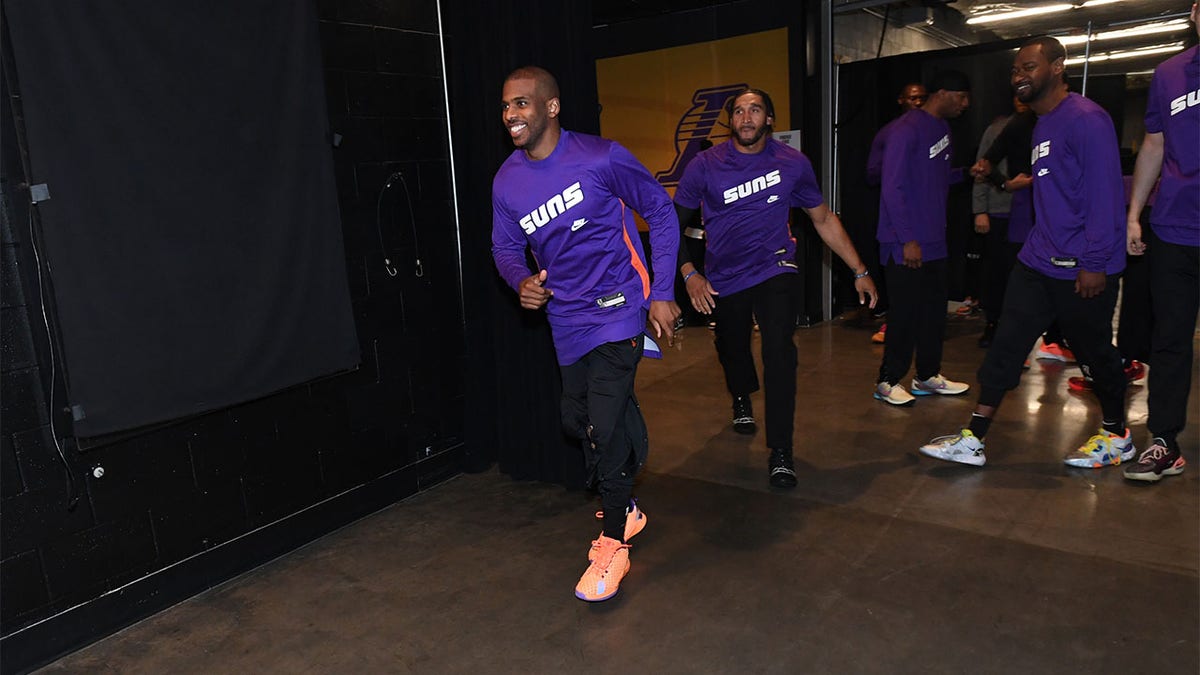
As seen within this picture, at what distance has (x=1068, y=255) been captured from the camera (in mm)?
3422

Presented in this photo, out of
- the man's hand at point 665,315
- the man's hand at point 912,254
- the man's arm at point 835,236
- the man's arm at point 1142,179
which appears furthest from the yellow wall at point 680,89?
the man's hand at point 665,315

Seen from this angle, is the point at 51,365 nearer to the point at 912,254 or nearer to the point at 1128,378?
the point at 912,254

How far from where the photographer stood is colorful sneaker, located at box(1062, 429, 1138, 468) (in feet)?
11.9

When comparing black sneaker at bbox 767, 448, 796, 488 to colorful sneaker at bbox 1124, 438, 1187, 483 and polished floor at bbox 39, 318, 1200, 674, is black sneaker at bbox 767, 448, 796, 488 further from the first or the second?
colorful sneaker at bbox 1124, 438, 1187, 483

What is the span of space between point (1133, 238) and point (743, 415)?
2067 mm

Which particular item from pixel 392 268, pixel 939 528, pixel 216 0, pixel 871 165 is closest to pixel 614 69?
pixel 871 165

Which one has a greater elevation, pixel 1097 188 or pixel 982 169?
pixel 982 169

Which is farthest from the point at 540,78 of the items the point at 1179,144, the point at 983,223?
the point at 983,223

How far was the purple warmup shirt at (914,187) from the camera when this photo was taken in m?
4.56

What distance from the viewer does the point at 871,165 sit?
600 cm

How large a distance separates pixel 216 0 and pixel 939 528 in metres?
3.40

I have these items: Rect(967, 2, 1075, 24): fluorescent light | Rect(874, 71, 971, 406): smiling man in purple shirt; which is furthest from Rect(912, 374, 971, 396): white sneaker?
Rect(967, 2, 1075, 24): fluorescent light

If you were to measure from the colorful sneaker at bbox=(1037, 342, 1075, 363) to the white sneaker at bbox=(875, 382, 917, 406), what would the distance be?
1.57 meters

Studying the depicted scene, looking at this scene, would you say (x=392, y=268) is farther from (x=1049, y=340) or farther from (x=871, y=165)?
(x=1049, y=340)
